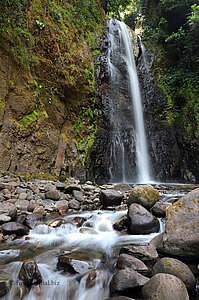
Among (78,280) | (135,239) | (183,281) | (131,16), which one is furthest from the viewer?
(131,16)

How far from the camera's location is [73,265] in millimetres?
2137

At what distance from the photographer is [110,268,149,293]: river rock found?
173 centimetres

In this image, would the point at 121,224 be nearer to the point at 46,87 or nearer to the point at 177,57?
the point at 46,87

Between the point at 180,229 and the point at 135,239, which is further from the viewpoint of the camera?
the point at 135,239

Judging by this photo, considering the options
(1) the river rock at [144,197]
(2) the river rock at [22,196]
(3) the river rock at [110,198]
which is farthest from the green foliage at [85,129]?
(1) the river rock at [144,197]

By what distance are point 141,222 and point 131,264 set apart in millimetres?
1108

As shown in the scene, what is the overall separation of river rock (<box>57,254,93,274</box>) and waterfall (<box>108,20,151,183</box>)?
25.4ft

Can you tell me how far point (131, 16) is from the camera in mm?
19781

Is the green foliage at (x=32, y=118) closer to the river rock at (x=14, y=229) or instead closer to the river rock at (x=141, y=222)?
the river rock at (x=14, y=229)

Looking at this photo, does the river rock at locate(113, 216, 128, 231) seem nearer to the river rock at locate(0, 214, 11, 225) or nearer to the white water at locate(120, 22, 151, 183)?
the river rock at locate(0, 214, 11, 225)

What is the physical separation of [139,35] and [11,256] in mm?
18616

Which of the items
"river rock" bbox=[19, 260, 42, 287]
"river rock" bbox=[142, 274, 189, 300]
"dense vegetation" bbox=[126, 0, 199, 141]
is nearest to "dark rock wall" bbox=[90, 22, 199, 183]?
"dense vegetation" bbox=[126, 0, 199, 141]

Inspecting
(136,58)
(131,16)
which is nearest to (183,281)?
(136,58)

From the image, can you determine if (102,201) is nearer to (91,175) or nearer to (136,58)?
(91,175)
